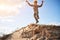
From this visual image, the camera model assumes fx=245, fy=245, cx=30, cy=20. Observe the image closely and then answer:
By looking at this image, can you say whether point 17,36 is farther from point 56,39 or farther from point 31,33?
point 56,39

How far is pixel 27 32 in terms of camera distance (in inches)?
1131

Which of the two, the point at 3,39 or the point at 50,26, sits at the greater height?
the point at 50,26

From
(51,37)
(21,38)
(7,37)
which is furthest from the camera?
(7,37)

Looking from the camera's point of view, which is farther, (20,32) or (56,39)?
(20,32)

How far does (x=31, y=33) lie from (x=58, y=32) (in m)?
3.11

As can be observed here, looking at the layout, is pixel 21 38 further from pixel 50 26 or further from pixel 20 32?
pixel 50 26

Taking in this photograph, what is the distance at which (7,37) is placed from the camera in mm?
31234

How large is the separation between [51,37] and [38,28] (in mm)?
2041

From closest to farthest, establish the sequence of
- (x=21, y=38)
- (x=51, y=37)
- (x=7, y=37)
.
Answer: (x=51, y=37)
(x=21, y=38)
(x=7, y=37)

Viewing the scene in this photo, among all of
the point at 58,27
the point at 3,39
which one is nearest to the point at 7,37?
the point at 3,39

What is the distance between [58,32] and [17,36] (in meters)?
5.16

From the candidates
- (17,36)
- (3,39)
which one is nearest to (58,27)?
(17,36)

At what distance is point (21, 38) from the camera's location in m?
28.9

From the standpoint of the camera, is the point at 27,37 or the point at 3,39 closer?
the point at 27,37
